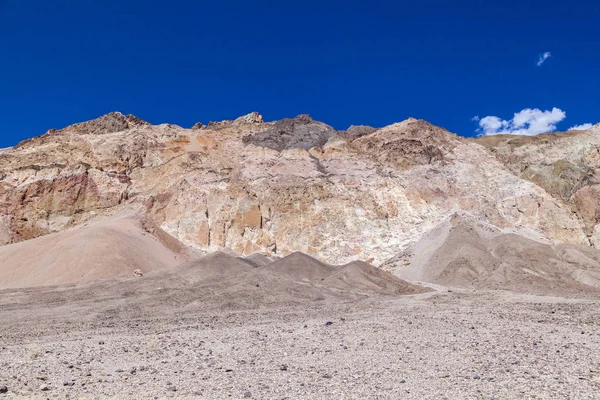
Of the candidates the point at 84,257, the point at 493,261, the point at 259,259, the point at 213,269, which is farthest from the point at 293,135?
the point at 84,257

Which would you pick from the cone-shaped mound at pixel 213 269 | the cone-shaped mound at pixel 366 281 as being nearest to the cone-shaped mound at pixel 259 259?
the cone-shaped mound at pixel 213 269

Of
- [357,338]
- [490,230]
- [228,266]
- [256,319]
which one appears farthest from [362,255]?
[357,338]

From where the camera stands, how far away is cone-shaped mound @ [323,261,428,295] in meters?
26.5

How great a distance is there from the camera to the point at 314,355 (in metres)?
8.83

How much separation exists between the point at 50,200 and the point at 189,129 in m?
20.0

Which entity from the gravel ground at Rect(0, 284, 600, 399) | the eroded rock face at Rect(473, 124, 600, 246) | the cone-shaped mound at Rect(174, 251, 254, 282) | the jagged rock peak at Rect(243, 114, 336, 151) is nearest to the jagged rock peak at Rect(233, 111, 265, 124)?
the jagged rock peak at Rect(243, 114, 336, 151)

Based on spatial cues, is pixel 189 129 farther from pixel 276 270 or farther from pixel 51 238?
pixel 276 270

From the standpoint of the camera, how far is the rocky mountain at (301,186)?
42088 millimetres

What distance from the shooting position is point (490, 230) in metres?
39.7

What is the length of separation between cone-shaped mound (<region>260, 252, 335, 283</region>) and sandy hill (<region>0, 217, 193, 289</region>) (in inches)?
383

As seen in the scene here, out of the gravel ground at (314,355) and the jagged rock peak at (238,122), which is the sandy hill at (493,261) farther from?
the jagged rock peak at (238,122)

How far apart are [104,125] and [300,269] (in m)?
45.3

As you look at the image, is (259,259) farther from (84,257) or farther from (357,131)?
(357,131)

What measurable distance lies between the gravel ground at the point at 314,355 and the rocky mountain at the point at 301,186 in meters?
25.9
